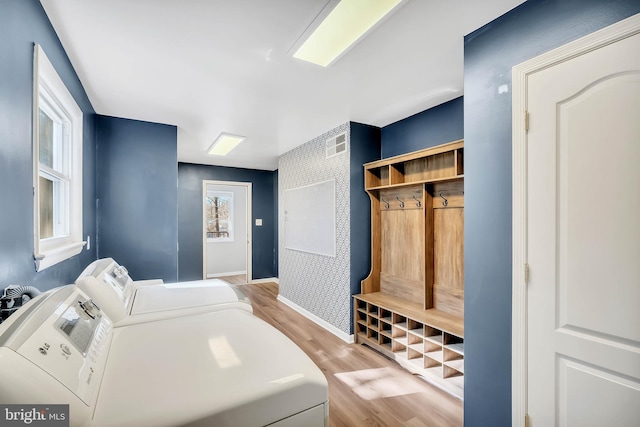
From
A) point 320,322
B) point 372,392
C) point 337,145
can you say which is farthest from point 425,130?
point 320,322

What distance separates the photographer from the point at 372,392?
7.67 feet

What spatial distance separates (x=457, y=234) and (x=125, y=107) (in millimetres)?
3402

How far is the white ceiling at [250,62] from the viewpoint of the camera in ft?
5.01

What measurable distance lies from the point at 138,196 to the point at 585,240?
372cm

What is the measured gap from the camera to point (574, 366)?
131 cm

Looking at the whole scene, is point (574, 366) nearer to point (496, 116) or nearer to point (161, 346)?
point (496, 116)

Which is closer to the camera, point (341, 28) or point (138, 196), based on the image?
point (341, 28)

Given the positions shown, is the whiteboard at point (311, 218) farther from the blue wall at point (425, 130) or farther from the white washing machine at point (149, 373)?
the white washing machine at point (149, 373)

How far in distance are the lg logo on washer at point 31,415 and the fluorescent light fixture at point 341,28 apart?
1.86 metres

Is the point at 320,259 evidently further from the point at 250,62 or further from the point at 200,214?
the point at 200,214

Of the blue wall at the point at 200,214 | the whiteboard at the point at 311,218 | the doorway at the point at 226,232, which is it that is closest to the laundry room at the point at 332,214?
the whiteboard at the point at 311,218

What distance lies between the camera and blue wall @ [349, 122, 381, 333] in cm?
334

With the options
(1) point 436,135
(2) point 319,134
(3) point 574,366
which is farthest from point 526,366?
(2) point 319,134

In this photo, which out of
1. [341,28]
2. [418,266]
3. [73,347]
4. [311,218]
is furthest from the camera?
[311,218]
